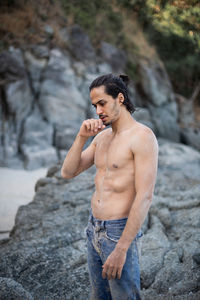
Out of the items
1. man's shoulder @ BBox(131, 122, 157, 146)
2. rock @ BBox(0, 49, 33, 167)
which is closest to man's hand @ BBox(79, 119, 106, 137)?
man's shoulder @ BBox(131, 122, 157, 146)

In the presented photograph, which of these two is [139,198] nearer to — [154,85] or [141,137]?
[141,137]

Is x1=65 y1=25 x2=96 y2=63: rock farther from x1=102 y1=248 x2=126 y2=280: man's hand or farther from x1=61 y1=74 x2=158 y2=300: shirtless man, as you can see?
x1=102 y1=248 x2=126 y2=280: man's hand

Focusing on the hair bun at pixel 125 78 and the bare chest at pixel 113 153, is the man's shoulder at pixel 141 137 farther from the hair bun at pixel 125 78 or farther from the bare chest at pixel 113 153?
the hair bun at pixel 125 78

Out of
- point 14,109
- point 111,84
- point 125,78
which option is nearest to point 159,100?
point 14,109

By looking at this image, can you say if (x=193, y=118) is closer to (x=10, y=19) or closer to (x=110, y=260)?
(x=10, y=19)

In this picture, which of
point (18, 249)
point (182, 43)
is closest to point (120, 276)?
point (18, 249)

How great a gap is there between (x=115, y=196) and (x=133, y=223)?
0.25 metres

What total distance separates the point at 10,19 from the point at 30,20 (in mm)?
779

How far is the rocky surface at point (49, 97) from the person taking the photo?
364 inches

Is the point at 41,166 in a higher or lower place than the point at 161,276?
lower

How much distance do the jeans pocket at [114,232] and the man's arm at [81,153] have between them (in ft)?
1.78

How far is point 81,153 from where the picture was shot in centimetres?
211

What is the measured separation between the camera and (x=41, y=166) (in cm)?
892

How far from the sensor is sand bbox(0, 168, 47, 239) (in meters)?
5.15
